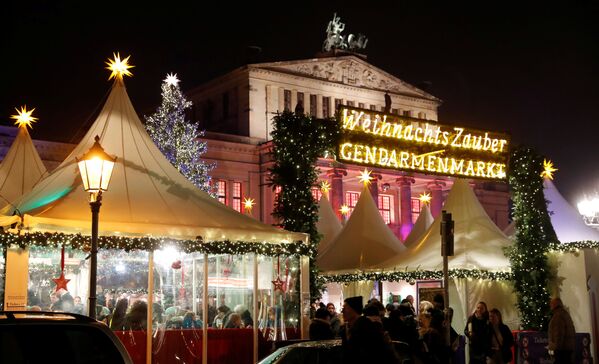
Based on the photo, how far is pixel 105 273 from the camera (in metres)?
15.7

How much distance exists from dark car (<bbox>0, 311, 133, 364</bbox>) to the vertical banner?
25.8 feet

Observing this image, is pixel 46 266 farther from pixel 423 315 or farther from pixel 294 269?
pixel 423 315

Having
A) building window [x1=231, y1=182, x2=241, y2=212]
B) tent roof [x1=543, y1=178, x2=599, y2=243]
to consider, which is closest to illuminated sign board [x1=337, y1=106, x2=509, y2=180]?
tent roof [x1=543, y1=178, x2=599, y2=243]

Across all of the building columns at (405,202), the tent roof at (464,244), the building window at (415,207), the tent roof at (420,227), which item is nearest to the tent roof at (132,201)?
the tent roof at (464,244)

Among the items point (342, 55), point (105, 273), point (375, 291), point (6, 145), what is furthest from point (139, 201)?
point (342, 55)

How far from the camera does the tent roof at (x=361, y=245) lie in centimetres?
2553

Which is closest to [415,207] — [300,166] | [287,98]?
[287,98]

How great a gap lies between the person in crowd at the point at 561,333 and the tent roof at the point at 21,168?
12624 millimetres

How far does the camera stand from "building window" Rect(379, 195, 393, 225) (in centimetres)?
6028

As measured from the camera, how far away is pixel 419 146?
711 inches

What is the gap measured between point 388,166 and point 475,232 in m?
6.23

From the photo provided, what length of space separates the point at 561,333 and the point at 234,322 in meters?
6.05

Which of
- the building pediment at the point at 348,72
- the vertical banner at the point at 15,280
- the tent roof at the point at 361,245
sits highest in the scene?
the building pediment at the point at 348,72

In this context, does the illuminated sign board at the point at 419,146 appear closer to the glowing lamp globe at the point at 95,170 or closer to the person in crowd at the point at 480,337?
the person in crowd at the point at 480,337
